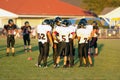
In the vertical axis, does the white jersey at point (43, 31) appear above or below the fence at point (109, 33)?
above

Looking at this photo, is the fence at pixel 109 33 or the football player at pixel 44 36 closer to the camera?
the football player at pixel 44 36

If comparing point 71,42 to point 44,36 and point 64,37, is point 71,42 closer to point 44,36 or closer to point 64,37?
point 64,37

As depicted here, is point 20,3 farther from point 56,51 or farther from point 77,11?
point 56,51

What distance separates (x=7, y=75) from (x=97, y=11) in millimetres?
70712

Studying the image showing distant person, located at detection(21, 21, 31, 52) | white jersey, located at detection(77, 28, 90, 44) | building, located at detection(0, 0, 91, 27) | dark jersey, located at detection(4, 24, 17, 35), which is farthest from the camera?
building, located at detection(0, 0, 91, 27)

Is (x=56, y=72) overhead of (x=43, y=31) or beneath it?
beneath

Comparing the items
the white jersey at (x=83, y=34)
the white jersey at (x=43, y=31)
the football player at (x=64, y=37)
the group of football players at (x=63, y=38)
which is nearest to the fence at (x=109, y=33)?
the group of football players at (x=63, y=38)

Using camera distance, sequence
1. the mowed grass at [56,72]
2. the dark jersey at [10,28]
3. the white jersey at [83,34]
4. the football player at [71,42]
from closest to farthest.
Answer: the mowed grass at [56,72] < the football player at [71,42] < the white jersey at [83,34] < the dark jersey at [10,28]

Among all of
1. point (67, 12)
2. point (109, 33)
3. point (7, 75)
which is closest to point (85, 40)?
point (7, 75)

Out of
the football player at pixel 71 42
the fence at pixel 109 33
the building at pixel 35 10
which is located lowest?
the fence at pixel 109 33

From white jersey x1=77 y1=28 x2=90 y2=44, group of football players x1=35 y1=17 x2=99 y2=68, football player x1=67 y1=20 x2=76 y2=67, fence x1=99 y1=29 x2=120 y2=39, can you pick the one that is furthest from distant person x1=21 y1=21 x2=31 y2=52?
fence x1=99 y1=29 x2=120 y2=39

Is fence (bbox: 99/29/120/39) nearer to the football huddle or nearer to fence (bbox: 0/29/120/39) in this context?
fence (bbox: 0/29/120/39)

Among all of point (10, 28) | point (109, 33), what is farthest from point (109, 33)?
point (10, 28)

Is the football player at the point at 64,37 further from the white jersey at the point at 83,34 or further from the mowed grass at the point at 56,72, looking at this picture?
the mowed grass at the point at 56,72
